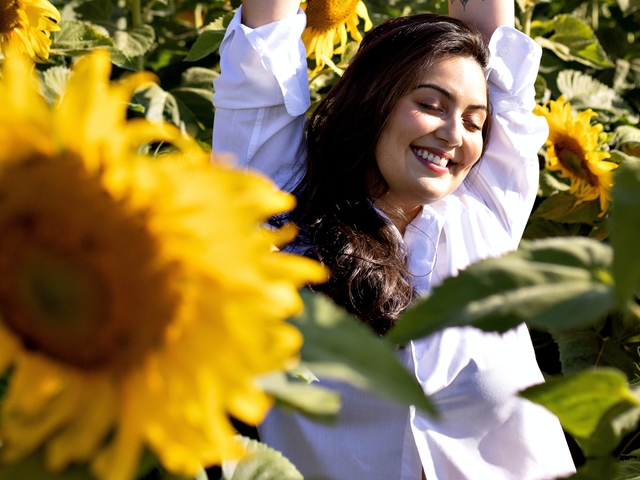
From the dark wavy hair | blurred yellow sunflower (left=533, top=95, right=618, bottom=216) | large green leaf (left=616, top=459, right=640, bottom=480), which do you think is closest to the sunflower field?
large green leaf (left=616, top=459, right=640, bottom=480)

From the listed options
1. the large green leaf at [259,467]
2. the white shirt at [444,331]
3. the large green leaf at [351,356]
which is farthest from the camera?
the white shirt at [444,331]

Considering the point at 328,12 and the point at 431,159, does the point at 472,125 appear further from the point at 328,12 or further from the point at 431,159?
the point at 328,12

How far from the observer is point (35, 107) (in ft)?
0.95

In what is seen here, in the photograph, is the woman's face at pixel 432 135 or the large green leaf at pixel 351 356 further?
the woman's face at pixel 432 135

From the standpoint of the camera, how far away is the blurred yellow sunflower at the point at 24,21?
3.43 feet

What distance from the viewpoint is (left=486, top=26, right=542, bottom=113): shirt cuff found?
55.7 inches

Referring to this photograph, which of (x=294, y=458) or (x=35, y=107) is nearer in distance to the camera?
(x=35, y=107)

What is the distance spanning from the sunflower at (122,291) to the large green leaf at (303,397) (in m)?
0.02

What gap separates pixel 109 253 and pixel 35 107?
0.26 ft

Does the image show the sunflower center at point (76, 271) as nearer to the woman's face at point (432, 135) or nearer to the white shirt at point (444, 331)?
the white shirt at point (444, 331)

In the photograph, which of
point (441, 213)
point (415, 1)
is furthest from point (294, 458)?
point (415, 1)

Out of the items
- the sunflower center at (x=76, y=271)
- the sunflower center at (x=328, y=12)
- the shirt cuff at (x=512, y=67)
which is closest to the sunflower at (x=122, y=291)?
the sunflower center at (x=76, y=271)

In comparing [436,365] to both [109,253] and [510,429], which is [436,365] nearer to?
[510,429]

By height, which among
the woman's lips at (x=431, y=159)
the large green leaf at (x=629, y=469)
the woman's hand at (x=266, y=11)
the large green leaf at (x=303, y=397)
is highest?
the large green leaf at (x=303, y=397)
